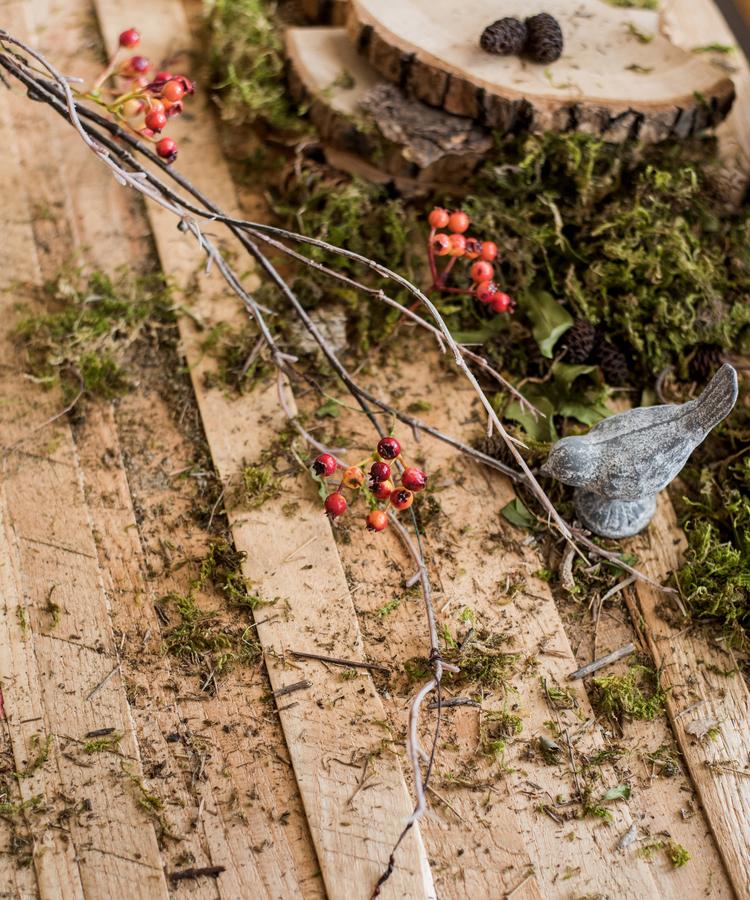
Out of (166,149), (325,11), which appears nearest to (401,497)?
(166,149)

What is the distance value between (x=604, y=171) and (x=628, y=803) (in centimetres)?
106

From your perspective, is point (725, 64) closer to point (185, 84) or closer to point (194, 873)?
point (185, 84)

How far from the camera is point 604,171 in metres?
1.59

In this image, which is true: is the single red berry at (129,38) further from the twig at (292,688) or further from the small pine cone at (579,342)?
the twig at (292,688)

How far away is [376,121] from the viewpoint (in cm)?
157

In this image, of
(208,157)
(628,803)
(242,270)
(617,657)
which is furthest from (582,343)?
(208,157)

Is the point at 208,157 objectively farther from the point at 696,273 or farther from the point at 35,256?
the point at 696,273

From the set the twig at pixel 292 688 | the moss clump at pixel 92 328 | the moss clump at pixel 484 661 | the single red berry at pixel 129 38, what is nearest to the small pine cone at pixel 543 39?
the single red berry at pixel 129 38

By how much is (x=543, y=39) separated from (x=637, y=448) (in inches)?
31.2

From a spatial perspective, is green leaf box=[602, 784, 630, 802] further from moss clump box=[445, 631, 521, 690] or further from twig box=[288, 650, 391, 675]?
twig box=[288, 650, 391, 675]

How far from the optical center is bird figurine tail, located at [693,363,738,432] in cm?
117

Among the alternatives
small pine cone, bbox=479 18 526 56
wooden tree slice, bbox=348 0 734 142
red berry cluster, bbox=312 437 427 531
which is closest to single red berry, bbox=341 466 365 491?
red berry cluster, bbox=312 437 427 531

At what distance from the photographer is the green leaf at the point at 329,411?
4.91ft

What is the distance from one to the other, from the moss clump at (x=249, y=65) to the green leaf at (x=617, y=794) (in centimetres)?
128
